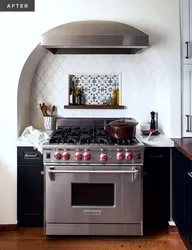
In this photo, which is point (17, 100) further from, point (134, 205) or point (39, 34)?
point (134, 205)

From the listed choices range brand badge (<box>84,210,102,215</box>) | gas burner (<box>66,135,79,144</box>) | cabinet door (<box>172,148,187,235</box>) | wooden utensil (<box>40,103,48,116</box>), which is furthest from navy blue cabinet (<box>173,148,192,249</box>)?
wooden utensil (<box>40,103,48,116</box>)

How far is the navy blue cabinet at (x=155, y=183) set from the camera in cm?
300

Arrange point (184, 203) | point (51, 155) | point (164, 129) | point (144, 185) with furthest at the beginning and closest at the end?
point (164, 129) → point (144, 185) → point (51, 155) → point (184, 203)

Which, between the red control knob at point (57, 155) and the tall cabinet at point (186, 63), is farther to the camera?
the tall cabinet at point (186, 63)

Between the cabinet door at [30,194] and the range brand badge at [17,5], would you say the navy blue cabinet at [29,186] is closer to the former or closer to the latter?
the cabinet door at [30,194]

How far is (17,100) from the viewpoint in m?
3.14

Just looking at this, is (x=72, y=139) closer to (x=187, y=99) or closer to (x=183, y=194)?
(x=183, y=194)

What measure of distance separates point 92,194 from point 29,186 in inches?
24.0

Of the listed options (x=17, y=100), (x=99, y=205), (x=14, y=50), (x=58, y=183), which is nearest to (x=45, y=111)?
(x=17, y=100)

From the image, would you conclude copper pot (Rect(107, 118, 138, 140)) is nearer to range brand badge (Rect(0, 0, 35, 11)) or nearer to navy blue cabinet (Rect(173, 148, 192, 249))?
navy blue cabinet (Rect(173, 148, 192, 249))

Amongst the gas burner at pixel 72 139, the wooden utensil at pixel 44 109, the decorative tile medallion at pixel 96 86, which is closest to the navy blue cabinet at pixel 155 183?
the gas burner at pixel 72 139

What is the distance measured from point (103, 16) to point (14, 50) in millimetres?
907

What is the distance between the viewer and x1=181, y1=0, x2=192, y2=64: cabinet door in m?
3.09

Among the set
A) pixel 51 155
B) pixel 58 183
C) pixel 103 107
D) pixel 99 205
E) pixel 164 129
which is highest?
pixel 103 107
